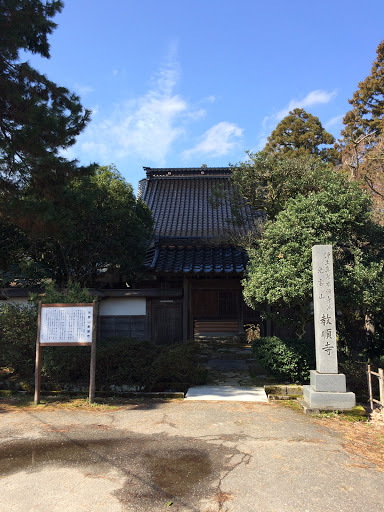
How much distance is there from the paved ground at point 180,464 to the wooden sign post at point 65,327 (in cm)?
135

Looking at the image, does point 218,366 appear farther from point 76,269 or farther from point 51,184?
point 51,184

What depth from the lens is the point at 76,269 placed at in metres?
10.8

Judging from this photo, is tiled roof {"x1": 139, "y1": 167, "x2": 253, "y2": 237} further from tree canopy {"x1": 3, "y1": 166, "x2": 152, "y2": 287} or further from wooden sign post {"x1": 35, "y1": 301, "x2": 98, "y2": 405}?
wooden sign post {"x1": 35, "y1": 301, "x2": 98, "y2": 405}

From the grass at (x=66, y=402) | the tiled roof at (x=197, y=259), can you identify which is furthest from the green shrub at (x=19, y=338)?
the tiled roof at (x=197, y=259)

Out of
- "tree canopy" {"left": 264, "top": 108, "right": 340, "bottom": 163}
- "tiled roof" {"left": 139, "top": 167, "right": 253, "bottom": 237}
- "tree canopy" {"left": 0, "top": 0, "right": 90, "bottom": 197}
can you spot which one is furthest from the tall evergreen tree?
"tree canopy" {"left": 0, "top": 0, "right": 90, "bottom": 197}

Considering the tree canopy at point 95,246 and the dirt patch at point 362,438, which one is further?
the tree canopy at point 95,246

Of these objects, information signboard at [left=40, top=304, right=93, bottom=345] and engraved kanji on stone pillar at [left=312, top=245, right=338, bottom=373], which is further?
information signboard at [left=40, top=304, right=93, bottom=345]

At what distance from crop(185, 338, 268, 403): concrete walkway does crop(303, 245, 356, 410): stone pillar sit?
1.20m

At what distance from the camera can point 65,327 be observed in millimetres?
7727

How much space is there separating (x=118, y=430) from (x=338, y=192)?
6.63 meters

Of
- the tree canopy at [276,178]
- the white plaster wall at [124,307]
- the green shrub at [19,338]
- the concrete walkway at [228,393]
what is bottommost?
the concrete walkway at [228,393]

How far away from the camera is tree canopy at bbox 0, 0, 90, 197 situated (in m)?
7.59

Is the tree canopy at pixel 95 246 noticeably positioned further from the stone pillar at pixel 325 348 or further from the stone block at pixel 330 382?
the stone block at pixel 330 382

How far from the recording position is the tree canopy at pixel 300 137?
27109 millimetres
